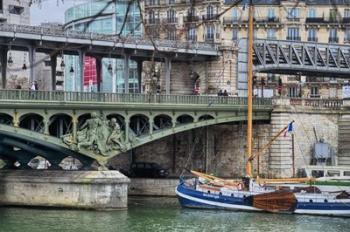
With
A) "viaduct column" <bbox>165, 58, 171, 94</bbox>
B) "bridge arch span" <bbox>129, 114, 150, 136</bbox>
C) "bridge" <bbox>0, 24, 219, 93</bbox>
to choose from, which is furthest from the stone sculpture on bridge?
"viaduct column" <bbox>165, 58, 171, 94</bbox>

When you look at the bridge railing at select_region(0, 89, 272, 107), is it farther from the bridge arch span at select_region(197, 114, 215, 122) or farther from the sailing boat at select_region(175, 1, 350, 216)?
the sailing boat at select_region(175, 1, 350, 216)

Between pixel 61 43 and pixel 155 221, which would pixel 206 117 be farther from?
pixel 155 221

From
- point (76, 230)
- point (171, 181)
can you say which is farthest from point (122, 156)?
point (76, 230)

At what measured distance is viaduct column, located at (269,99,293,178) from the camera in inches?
2603

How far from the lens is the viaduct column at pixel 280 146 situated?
66125mm

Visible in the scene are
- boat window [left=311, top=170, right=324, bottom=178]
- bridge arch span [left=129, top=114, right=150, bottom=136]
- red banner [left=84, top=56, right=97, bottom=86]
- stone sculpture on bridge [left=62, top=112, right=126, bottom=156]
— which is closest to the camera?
stone sculpture on bridge [left=62, top=112, right=126, bottom=156]

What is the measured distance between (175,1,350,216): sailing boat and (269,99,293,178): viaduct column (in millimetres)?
6888

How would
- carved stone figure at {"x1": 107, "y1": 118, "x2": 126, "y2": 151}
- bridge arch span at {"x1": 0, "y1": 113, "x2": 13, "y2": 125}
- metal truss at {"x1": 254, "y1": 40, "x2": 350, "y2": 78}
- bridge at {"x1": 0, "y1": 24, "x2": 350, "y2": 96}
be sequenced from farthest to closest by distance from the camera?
1. metal truss at {"x1": 254, "y1": 40, "x2": 350, "y2": 78}
2. bridge at {"x1": 0, "y1": 24, "x2": 350, "y2": 96}
3. carved stone figure at {"x1": 107, "y1": 118, "x2": 126, "y2": 151}
4. bridge arch span at {"x1": 0, "y1": 113, "x2": 13, "y2": 125}

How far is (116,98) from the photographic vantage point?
56156 mm

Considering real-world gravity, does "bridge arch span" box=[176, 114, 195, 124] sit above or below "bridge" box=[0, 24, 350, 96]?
below

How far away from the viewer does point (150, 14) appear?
403 inches

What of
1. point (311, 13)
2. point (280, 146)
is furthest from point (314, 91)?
point (280, 146)

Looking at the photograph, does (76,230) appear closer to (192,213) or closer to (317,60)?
(192,213)

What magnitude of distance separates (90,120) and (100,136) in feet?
4.16
